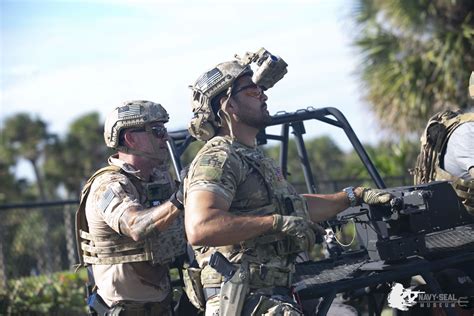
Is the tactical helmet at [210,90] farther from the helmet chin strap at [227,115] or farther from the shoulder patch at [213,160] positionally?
the shoulder patch at [213,160]

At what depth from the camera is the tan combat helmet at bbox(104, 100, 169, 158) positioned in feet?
15.8

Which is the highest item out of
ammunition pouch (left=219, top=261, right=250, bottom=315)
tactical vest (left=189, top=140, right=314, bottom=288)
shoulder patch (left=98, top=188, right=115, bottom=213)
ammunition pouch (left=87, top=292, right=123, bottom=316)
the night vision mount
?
the night vision mount

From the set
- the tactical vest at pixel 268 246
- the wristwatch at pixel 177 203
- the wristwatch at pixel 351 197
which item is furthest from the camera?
the wristwatch at pixel 351 197

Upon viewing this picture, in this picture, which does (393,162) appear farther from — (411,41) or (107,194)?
(107,194)

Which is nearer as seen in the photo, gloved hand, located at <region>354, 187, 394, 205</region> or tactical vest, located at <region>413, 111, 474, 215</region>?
gloved hand, located at <region>354, 187, 394, 205</region>

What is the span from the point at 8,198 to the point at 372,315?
24.7 metres

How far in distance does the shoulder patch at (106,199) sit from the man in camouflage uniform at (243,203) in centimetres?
61

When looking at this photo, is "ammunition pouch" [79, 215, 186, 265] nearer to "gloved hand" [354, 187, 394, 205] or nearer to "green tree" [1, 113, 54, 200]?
"gloved hand" [354, 187, 394, 205]

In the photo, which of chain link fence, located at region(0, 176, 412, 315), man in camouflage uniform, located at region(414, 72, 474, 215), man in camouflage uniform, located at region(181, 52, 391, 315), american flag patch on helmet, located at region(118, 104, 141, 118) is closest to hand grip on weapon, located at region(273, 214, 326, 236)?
man in camouflage uniform, located at region(181, 52, 391, 315)

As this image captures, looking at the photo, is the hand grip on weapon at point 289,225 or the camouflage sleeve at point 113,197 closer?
the hand grip on weapon at point 289,225

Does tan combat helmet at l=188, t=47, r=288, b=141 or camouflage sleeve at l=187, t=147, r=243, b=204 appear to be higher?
tan combat helmet at l=188, t=47, r=288, b=141

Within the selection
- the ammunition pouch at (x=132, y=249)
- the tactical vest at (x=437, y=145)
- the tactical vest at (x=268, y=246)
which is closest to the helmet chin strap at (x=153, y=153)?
the ammunition pouch at (x=132, y=249)

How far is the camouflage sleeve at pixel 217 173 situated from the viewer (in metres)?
3.62

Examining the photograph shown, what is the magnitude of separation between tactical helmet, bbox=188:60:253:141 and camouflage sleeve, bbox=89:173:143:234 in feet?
1.83
